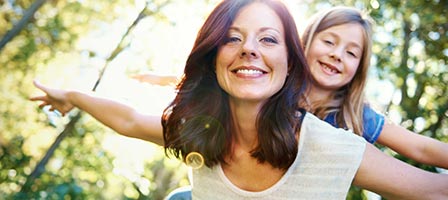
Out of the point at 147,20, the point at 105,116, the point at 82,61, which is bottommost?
the point at 82,61

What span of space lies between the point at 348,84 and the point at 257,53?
3.40 ft

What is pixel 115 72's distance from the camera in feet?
25.3

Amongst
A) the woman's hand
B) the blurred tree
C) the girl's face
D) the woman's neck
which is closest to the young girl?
the girl's face

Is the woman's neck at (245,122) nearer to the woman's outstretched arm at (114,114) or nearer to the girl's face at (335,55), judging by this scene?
the woman's outstretched arm at (114,114)

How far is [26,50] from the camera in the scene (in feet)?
25.6

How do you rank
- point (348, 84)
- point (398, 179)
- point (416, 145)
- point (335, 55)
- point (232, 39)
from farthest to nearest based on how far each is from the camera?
point (348, 84) < point (335, 55) < point (416, 145) < point (232, 39) < point (398, 179)

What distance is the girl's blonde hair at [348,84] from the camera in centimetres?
291

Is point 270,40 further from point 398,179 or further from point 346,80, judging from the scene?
point 346,80

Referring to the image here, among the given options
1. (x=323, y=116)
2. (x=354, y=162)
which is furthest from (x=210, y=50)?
(x=323, y=116)

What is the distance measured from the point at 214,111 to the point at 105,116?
20.6 inches

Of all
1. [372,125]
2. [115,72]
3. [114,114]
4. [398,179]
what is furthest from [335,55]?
[115,72]

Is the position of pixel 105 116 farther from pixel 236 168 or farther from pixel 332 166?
pixel 332 166

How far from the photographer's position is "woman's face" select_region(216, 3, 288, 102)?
7.14 feet

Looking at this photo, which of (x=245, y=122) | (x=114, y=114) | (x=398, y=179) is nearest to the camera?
(x=398, y=179)
